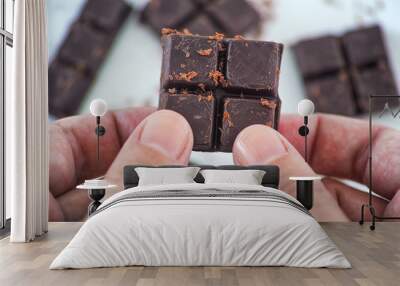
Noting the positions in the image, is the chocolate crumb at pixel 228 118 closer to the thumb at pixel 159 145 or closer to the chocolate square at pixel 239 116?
the chocolate square at pixel 239 116

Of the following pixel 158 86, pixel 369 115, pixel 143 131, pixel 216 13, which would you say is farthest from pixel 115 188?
pixel 369 115

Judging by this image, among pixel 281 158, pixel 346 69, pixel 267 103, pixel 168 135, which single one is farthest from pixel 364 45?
pixel 168 135

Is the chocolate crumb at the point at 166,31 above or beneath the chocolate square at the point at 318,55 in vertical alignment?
above

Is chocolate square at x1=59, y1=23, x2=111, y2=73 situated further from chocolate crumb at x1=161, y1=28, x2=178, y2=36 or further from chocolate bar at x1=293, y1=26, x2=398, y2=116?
chocolate bar at x1=293, y1=26, x2=398, y2=116

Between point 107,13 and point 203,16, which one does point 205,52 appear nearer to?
point 203,16

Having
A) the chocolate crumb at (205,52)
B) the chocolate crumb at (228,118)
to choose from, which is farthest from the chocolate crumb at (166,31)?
the chocolate crumb at (228,118)

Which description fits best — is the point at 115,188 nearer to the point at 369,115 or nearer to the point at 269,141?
the point at 269,141
